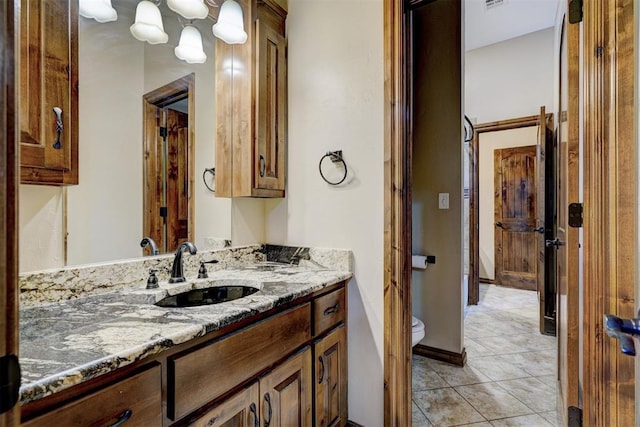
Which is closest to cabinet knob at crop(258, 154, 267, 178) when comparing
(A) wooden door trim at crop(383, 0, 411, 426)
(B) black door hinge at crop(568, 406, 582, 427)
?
(A) wooden door trim at crop(383, 0, 411, 426)

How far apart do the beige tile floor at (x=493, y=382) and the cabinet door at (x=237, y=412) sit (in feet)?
3.63

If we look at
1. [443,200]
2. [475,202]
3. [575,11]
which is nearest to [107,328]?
[575,11]

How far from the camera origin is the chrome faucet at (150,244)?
1.31 meters

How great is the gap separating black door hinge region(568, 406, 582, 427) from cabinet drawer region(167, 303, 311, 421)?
1.17 metres

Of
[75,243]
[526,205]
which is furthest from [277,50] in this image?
[526,205]

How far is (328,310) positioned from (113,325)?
82cm

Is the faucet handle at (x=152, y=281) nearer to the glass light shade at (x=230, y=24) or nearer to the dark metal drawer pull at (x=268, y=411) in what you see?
the dark metal drawer pull at (x=268, y=411)

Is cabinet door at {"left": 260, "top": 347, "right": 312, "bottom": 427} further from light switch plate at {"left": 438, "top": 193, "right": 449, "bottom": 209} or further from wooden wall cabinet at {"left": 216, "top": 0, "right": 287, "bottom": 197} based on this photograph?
light switch plate at {"left": 438, "top": 193, "right": 449, "bottom": 209}

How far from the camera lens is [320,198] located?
1684mm

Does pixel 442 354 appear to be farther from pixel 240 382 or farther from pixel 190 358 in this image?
pixel 190 358

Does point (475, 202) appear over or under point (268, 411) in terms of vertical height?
over

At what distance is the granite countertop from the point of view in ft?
1.92

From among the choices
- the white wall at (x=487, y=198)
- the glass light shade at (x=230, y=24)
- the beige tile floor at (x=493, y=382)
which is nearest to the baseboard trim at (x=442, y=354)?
the beige tile floor at (x=493, y=382)

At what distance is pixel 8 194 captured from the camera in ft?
1.13
